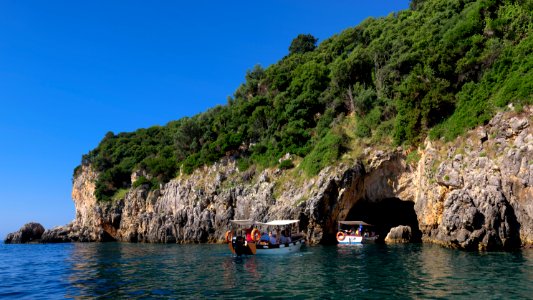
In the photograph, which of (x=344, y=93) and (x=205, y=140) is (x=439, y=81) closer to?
(x=344, y=93)

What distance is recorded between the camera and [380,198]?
148 ft

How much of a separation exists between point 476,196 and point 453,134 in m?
8.00

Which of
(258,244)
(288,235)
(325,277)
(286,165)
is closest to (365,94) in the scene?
(286,165)

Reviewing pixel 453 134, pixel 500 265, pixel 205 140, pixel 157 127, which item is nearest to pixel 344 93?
pixel 453 134

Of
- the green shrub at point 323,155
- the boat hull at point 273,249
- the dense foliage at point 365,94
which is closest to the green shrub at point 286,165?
the dense foliage at point 365,94

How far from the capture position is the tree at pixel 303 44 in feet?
295

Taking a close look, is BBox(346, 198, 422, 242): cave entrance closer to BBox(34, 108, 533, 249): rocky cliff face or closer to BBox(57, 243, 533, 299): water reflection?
BBox(34, 108, 533, 249): rocky cliff face

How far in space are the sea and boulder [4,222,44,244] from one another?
64096mm

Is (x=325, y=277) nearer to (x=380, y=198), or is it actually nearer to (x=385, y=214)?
(x=380, y=198)

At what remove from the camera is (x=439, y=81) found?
1631 inches

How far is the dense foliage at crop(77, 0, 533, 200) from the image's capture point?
1545 inches

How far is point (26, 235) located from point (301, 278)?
8592 centimetres

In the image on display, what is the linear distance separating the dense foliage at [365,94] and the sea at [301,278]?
16.4m

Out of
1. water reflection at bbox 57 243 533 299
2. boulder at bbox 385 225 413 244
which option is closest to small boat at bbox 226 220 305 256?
water reflection at bbox 57 243 533 299
